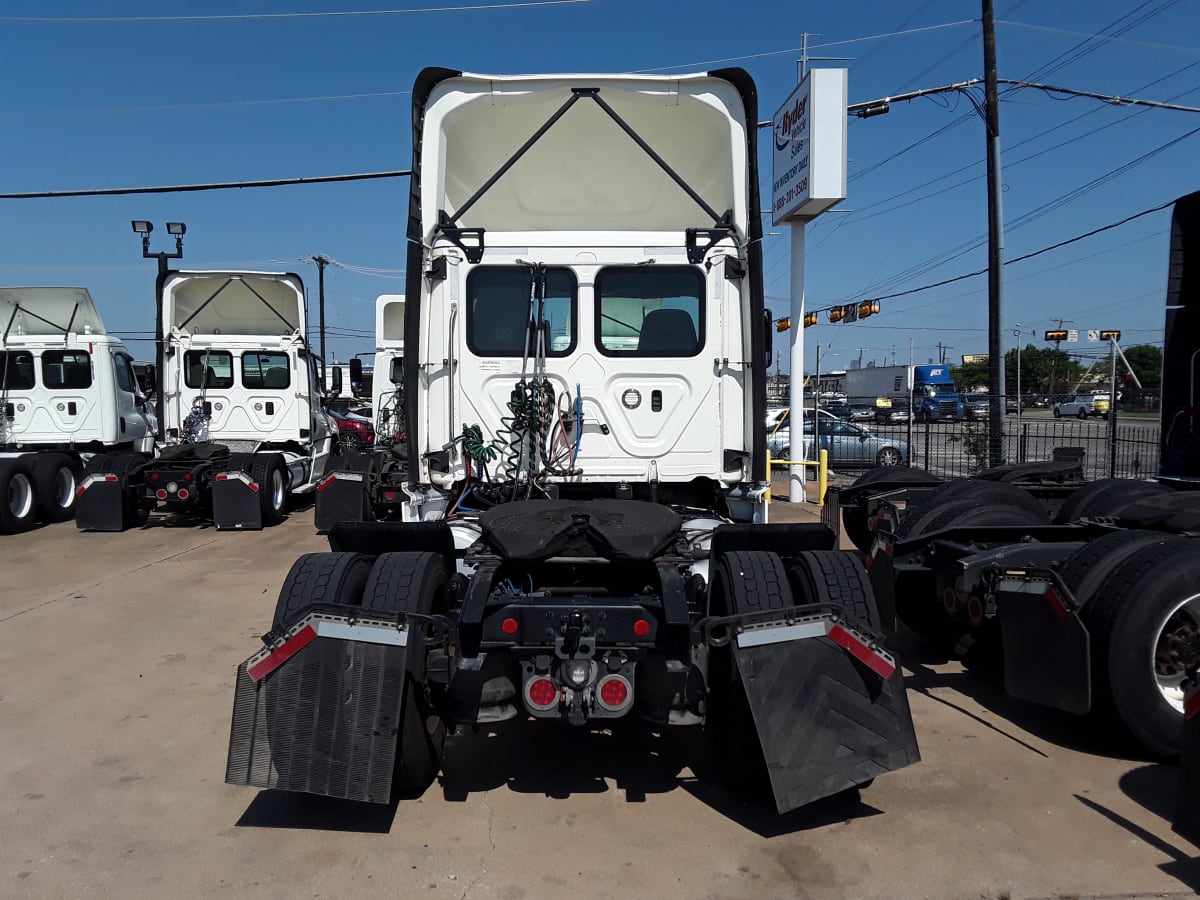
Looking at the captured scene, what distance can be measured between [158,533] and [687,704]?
→ 36.0ft

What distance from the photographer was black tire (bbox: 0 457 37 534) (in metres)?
12.1

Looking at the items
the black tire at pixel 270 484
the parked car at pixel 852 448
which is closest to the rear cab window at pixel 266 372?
the black tire at pixel 270 484

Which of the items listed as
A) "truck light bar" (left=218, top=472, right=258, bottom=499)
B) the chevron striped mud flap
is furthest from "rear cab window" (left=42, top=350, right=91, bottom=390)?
the chevron striped mud flap

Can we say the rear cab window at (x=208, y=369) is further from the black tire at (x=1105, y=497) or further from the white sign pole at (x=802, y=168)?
the black tire at (x=1105, y=497)

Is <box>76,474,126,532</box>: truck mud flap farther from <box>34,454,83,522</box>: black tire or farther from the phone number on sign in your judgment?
the phone number on sign

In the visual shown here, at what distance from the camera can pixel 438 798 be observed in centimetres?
413

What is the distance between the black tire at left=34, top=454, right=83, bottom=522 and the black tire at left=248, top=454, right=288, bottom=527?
101 inches

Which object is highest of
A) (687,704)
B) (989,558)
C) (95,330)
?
(95,330)

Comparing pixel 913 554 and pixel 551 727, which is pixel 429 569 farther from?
pixel 913 554

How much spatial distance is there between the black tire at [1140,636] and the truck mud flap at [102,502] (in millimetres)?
12004

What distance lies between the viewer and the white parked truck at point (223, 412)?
1242 cm

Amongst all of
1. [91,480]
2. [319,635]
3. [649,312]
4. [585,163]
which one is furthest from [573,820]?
[91,480]

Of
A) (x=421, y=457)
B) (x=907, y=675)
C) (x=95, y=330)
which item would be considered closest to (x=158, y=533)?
(x=95, y=330)

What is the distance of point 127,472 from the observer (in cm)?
1243
